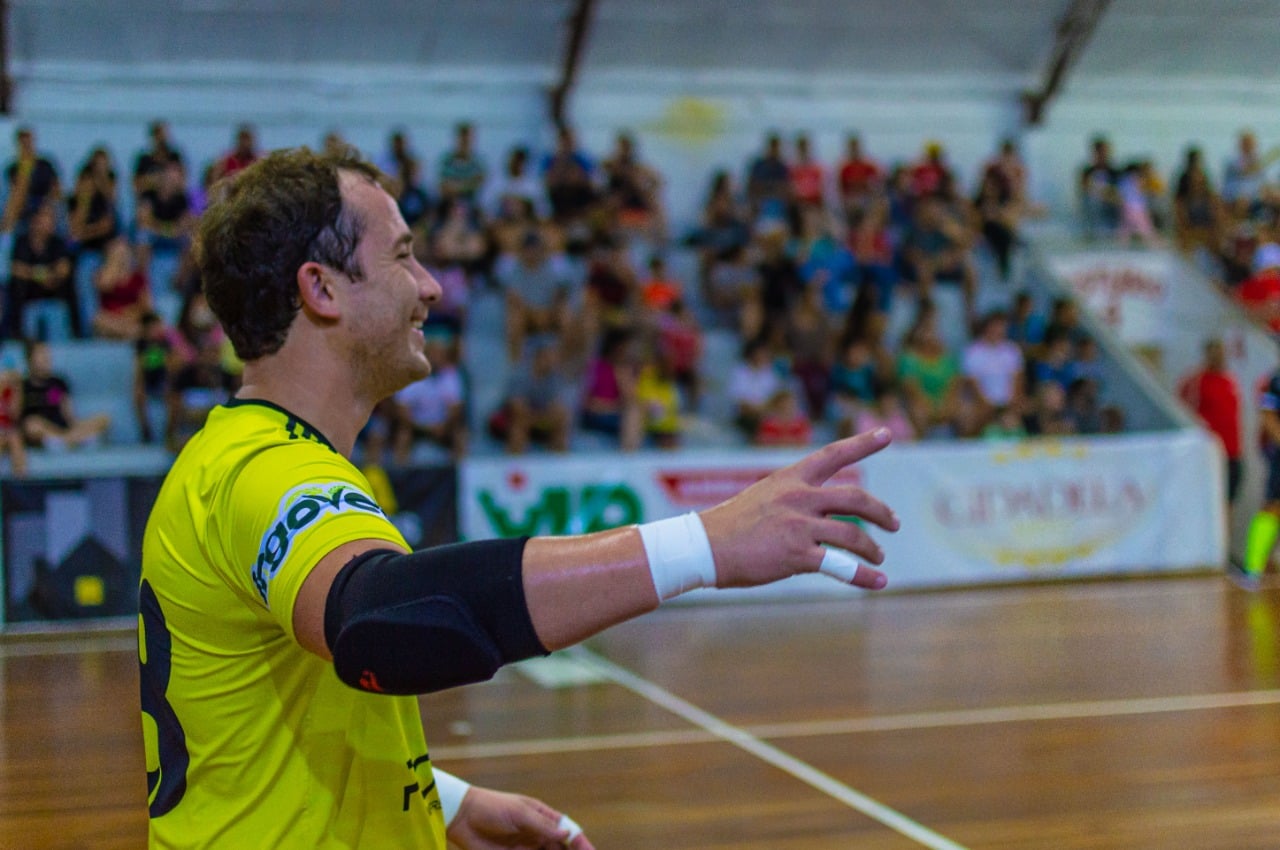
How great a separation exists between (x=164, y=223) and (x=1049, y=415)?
30.8ft

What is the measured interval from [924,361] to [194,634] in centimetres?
1309

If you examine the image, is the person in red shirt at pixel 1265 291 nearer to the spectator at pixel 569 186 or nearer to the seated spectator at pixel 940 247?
the seated spectator at pixel 940 247

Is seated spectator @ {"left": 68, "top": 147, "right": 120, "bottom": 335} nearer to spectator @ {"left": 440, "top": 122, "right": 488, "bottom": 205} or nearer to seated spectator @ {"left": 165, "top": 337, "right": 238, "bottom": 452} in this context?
seated spectator @ {"left": 165, "top": 337, "right": 238, "bottom": 452}

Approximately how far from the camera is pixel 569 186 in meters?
15.6

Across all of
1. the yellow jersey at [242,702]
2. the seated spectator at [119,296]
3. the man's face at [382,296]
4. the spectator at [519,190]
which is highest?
the spectator at [519,190]

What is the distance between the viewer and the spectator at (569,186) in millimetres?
15570

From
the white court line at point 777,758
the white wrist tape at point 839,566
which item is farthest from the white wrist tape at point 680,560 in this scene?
the white court line at point 777,758

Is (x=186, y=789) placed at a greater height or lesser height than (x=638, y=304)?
lesser

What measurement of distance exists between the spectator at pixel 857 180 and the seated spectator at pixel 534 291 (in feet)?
14.5

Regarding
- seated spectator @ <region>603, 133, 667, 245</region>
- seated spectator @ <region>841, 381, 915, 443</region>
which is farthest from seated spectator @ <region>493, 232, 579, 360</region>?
seated spectator @ <region>841, 381, 915, 443</region>

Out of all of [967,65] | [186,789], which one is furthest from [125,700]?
[967,65]

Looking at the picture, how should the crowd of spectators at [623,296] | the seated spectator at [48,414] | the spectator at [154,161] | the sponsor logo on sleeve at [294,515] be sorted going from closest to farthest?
the sponsor logo on sleeve at [294,515] < the seated spectator at [48,414] < the crowd of spectators at [623,296] < the spectator at [154,161]

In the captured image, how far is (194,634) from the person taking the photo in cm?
192

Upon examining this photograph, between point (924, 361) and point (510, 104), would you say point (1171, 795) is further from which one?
point (510, 104)
